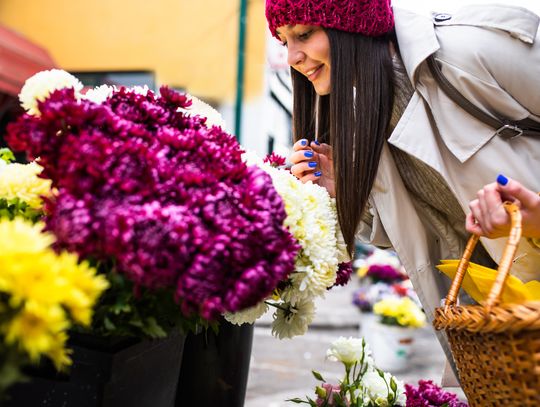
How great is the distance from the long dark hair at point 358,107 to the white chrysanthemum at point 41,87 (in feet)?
→ 2.22

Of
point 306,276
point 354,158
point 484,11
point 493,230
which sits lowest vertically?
point 306,276

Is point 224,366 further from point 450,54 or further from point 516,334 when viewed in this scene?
point 450,54

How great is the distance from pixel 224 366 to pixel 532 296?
633 millimetres

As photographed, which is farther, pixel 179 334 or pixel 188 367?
pixel 188 367

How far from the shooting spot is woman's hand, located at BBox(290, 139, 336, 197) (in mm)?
1473

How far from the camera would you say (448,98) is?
1.41 m

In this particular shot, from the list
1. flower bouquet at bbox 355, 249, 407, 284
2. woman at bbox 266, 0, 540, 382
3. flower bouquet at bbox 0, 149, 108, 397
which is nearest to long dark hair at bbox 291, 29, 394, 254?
woman at bbox 266, 0, 540, 382

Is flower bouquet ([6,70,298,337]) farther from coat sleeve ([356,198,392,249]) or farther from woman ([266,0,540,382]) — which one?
coat sleeve ([356,198,392,249])

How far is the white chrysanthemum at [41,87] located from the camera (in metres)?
0.85

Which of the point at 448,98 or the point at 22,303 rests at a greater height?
the point at 448,98

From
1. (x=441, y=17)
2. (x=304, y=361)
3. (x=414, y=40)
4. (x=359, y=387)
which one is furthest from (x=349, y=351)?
(x=304, y=361)

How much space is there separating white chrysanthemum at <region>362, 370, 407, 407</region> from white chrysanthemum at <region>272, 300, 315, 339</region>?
308mm

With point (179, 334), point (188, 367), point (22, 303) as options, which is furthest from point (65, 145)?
point (188, 367)

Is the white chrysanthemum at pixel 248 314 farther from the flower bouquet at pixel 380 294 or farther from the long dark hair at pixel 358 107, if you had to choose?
the flower bouquet at pixel 380 294
